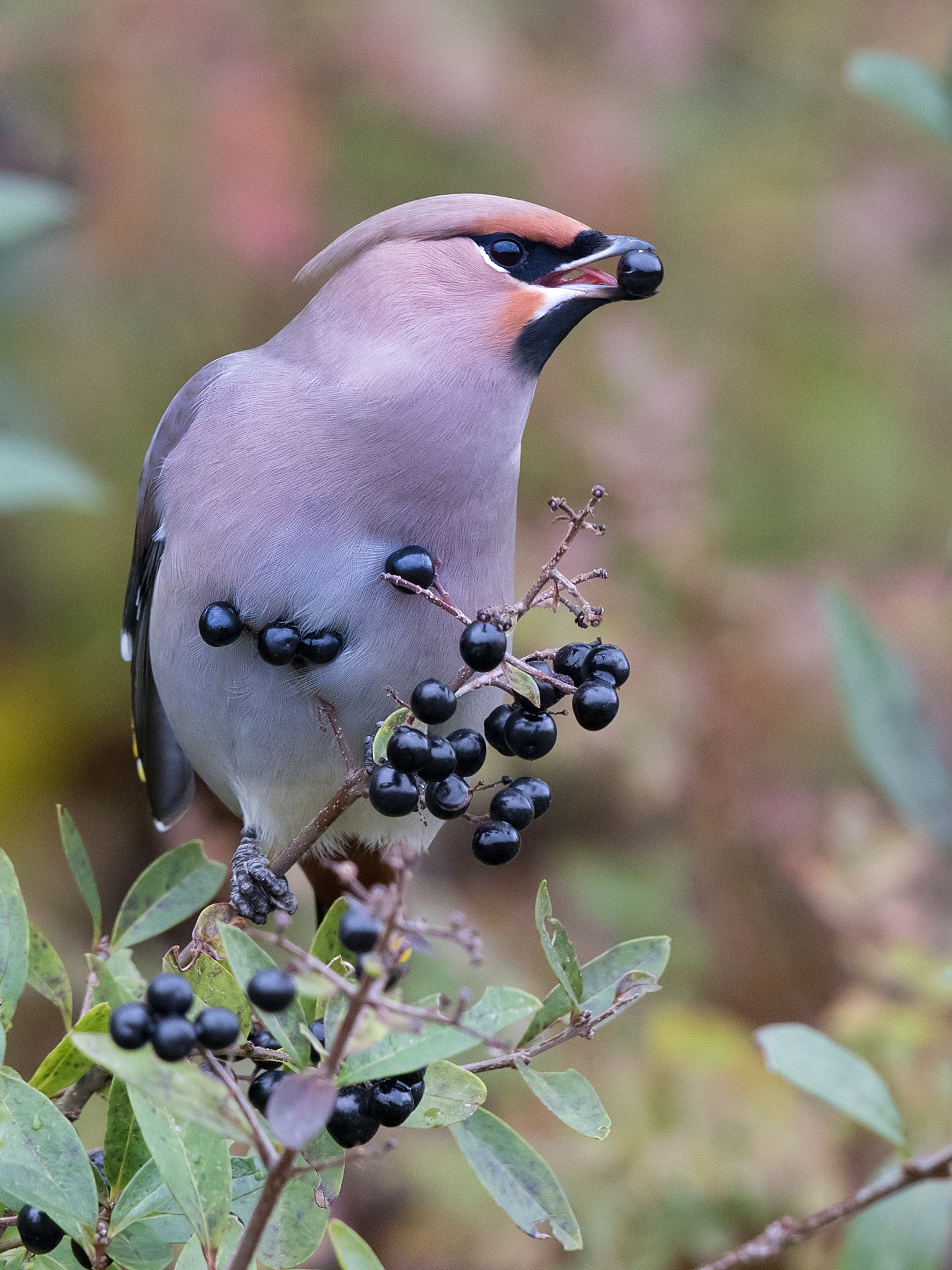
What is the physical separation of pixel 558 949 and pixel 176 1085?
0.39 m

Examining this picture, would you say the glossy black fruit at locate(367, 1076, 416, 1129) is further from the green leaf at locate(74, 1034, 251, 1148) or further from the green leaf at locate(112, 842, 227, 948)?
the green leaf at locate(112, 842, 227, 948)

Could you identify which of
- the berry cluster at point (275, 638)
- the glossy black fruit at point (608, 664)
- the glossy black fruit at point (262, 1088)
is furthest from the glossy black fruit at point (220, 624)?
the glossy black fruit at point (262, 1088)

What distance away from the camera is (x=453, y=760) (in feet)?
4.59

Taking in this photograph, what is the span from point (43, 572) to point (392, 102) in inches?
68.0

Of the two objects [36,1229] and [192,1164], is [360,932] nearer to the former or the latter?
[192,1164]

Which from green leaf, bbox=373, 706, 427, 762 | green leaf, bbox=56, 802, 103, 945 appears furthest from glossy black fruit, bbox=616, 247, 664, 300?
green leaf, bbox=56, 802, 103, 945

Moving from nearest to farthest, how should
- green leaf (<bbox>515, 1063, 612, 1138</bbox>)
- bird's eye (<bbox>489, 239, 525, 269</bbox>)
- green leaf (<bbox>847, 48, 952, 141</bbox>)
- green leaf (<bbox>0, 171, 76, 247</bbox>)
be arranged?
green leaf (<bbox>515, 1063, 612, 1138</bbox>) < bird's eye (<bbox>489, 239, 525, 269</bbox>) < green leaf (<bbox>847, 48, 952, 141</bbox>) < green leaf (<bbox>0, 171, 76, 247</bbox>)

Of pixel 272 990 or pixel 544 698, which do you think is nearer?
pixel 272 990

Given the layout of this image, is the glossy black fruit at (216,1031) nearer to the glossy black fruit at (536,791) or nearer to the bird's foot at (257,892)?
the glossy black fruit at (536,791)

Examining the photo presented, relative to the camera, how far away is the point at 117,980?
4.23 feet

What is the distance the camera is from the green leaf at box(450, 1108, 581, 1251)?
50.6 inches

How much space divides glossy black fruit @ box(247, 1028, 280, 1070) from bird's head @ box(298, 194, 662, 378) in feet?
2.83

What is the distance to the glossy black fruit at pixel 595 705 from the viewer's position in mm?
1422

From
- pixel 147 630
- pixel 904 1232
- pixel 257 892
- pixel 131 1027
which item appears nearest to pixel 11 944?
pixel 131 1027
